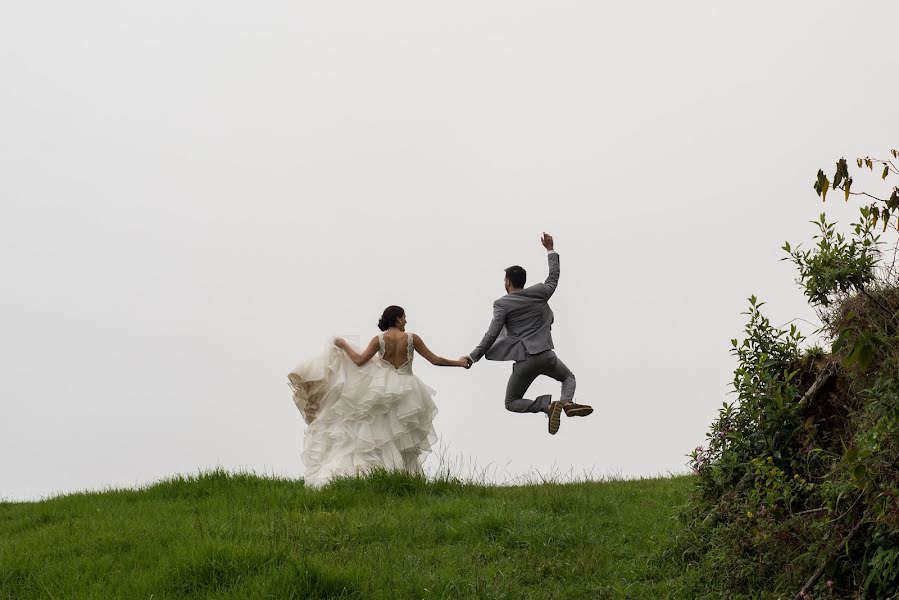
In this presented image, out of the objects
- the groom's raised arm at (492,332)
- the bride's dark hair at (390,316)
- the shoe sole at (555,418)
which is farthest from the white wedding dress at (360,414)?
the shoe sole at (555,418)

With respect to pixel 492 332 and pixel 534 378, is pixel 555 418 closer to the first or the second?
pixel 534 378

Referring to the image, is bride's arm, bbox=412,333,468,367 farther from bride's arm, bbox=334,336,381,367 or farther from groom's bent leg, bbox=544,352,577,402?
groom's bent leg, bbox=544,352,577,402

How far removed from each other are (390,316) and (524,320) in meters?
2.07

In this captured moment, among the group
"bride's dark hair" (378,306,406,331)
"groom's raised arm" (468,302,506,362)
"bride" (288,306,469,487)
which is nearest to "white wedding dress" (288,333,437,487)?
"bride" (288,306,469,487)

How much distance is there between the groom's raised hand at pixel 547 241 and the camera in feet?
47.0

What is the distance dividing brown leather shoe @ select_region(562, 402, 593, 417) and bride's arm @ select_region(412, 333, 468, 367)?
1.74 m

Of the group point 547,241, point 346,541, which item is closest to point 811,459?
point 346,541

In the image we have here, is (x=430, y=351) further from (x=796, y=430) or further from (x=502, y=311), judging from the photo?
(x=796, y=430)

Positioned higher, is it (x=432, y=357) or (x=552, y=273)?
(x=552, y=273)

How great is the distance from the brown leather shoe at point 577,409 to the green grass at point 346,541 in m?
1.10

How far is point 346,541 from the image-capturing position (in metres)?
9.95

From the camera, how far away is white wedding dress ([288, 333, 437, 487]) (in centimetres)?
1388

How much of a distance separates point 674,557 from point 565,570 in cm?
122

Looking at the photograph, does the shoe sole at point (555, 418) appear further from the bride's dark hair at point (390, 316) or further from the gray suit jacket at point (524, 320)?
the bride's dark hair at point (390, 316)
